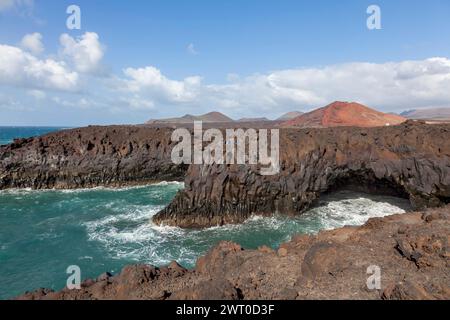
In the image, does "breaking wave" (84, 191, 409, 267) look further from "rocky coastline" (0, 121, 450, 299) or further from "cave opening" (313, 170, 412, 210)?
"rocky coastline" (0, 121, 450, 299)

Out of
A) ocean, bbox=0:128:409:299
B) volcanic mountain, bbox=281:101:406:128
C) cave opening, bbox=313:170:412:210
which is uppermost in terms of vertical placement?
volcanic mountain, bbox=281:101:406:128

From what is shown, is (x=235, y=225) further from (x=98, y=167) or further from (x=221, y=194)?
(x=98, y=167)

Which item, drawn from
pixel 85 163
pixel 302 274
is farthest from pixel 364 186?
pixel 85 163

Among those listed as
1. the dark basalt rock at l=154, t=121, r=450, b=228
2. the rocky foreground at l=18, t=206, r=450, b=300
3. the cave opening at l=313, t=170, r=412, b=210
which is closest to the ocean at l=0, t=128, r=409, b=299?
the cave opening at l=313, t=170, r=412, b=210

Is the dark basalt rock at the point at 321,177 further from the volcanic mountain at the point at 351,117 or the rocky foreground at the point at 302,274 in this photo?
the volcanic mountain at the point at 351,117

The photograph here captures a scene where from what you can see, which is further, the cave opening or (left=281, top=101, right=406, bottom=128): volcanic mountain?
(left=281, top=101, right=406, bottom=128): volcanic mountain

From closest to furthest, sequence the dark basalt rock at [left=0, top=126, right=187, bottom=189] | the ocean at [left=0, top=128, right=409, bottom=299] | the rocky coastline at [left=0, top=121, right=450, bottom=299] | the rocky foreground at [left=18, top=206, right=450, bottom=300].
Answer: the rocky foreground at [left=18, top=206, right=450, bottom=300] → the rocky coastline at [left=0, top=121, right=450, bottom=299] → the ocean at [left=0, top=128, right=409, bottom=299] → the dark basalt rock at [left=0, top=126, right=187, bottom=189]

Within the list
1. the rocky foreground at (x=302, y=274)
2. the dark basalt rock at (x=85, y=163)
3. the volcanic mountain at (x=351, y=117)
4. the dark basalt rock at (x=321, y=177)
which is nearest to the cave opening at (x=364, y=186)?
the dark basalt rock at (x=321, y=177)
